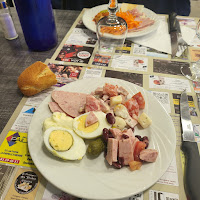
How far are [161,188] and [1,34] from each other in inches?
69.3

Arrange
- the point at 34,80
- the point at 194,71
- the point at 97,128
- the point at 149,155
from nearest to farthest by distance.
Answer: the point at 149,155
the point at 97,128
the point at 34,80
the point at 194,71

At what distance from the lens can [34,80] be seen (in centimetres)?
105

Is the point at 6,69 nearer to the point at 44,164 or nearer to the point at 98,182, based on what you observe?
the point at 44,164

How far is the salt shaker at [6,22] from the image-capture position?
1371 millimetres

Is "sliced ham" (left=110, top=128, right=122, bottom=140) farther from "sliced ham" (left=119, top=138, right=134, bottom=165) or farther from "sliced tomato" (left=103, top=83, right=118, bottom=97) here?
"sliced tomato" (left=103, top=83, right=118, bottom=97)

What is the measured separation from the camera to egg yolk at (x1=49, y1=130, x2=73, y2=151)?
725 millimetres

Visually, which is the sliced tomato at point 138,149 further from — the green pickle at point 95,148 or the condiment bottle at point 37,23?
the condiment bottle at point 37,23

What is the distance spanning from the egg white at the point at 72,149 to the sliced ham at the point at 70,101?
15cm

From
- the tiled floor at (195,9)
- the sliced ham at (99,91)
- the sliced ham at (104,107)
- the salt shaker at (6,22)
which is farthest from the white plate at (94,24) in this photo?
the tiled floor at (195,9)

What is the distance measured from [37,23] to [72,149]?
976mm

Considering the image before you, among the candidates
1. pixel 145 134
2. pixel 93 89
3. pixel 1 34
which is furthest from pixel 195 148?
pixel 1 34

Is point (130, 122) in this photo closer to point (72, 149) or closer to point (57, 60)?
point (72, 149)

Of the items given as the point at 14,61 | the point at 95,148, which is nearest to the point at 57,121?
the point at 95,148

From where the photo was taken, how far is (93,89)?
104cm
